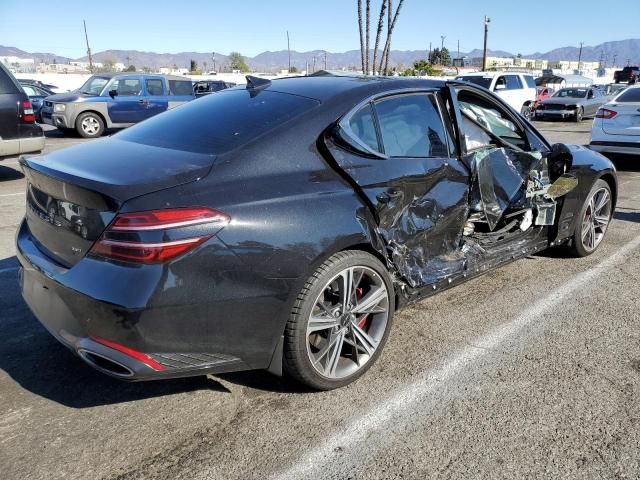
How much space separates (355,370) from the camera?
3.07 m

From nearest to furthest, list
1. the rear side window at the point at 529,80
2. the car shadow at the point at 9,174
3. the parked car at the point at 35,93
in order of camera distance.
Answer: the car shadow at the point at 9,174 < the parked car at the point at 35,93 < the rear side window at the point at 529,80

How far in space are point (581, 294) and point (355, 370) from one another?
2272 millimetres

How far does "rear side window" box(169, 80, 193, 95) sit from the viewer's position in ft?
54.9

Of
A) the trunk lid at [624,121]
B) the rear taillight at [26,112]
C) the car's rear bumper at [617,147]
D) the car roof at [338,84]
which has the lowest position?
the car's rear bumper at [617,147]

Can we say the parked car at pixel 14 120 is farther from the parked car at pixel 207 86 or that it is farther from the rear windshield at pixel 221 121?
the parked car at pixel 207 86

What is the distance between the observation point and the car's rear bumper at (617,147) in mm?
10077

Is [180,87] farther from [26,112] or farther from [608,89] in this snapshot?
[608,89]

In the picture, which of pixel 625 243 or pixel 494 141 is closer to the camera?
pixel 494 141

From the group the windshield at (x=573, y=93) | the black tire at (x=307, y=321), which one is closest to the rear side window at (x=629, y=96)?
the black tire at (x=307, y=321)

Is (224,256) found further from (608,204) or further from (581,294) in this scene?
(608,204)

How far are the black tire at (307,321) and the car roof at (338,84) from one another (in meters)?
0.96

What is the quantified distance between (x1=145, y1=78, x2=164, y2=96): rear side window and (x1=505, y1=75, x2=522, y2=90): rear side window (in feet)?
42.3

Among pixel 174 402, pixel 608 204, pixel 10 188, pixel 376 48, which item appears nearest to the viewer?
pixel 174 402

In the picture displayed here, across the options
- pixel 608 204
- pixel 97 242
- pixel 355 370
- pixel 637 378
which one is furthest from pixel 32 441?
pixel 608 204
